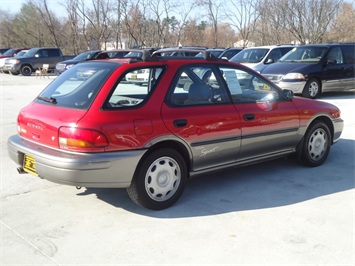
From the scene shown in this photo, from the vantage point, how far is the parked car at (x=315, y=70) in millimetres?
11484

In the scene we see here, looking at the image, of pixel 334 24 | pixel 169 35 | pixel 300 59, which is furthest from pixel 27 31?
pixel 300 59

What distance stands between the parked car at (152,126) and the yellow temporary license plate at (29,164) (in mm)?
14

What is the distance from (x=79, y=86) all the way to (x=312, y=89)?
9281 mm

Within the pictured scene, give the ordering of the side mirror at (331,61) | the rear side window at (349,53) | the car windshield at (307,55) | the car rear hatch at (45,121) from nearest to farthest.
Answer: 1. the car rear hatch at (45,121)
2. the side mirror at (331,61)
3. the car windshield at (307,55)
4. the rear side window at (349,53)

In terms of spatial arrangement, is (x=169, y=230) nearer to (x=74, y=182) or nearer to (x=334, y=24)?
A: (x=74, y=182)

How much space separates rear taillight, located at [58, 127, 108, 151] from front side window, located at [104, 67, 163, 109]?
305mm

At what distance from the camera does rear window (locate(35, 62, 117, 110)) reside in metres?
3.82

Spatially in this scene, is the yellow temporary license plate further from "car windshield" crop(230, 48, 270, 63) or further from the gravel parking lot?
"car windshield" crop(230, 48, 270, 63)

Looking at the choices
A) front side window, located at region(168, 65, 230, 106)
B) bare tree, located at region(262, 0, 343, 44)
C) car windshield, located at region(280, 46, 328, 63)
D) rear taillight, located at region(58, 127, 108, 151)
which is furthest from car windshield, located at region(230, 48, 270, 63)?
bare tree, located at region(262, 0, 343, 44)

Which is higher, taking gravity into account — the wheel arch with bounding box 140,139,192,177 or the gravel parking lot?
the wheel arch with bounding box 140,139,192,177

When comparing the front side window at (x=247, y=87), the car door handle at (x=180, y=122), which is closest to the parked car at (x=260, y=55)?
the front side window at (x=247, y=87)

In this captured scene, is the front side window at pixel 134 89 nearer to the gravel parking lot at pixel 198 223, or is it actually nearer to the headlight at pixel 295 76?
the gravel parking lot at pixel 198 223

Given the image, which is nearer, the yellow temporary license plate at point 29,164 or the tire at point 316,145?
the yellow temporary license plate at point 29,164

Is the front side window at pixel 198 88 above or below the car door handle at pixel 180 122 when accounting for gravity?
above
